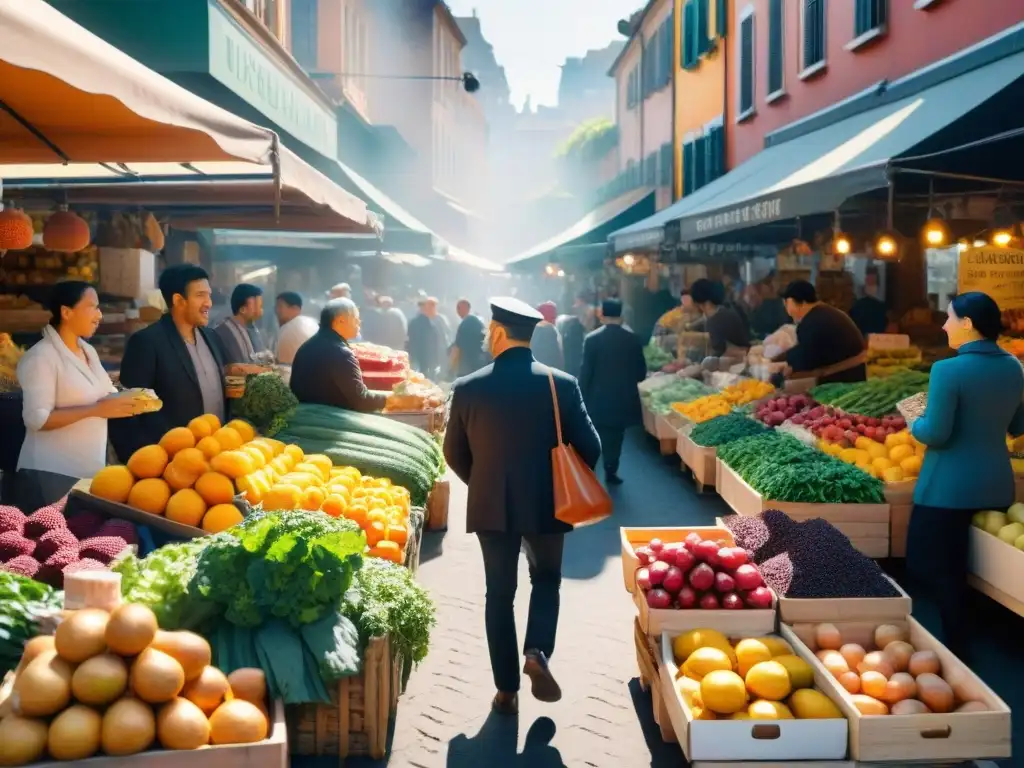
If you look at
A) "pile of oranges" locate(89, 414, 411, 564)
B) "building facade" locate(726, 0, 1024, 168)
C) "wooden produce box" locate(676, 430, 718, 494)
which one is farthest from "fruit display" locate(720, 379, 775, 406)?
"pile of oranges" locate(89, 414, 411, 564)

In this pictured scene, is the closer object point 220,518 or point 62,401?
point 220,518

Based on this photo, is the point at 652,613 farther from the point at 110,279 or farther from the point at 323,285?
the point at 323,285

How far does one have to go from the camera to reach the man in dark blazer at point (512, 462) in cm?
502

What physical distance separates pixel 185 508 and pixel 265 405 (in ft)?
7.32

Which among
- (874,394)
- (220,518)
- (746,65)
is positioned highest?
(746,65)

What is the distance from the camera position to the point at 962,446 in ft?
18.5

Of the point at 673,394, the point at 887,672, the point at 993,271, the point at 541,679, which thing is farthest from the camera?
the point at 673,394

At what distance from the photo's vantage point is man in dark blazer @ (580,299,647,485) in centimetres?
1105

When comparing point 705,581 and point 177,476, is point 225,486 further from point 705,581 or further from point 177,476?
point 705,581

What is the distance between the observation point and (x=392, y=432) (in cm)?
794

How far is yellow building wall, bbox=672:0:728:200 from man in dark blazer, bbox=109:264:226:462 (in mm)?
16989

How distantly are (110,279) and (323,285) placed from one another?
A: 15.8m

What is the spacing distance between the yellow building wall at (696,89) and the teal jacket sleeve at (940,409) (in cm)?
1715

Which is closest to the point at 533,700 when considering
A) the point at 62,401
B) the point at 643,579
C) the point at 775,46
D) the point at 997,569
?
the point at 643,579
